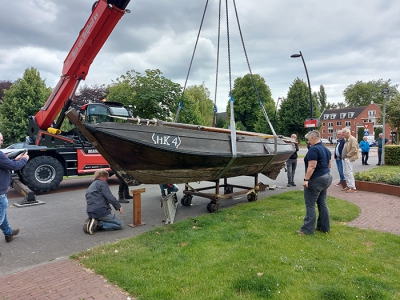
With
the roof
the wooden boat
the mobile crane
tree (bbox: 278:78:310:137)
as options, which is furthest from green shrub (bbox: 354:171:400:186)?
the roof

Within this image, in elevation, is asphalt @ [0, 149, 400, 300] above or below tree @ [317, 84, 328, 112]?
below

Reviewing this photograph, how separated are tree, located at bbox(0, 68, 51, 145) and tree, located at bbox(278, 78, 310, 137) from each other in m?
32.4

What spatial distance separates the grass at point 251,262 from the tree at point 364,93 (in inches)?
3204

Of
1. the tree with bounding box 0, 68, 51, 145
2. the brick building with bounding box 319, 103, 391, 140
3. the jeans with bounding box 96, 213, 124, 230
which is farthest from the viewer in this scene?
the brick building with bounding box 319, 103, 391, 140

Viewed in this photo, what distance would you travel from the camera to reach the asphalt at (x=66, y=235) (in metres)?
3.41

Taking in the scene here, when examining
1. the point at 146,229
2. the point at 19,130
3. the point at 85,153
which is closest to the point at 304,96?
the point at 19,130

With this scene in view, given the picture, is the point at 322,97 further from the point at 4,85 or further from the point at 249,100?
the point at 4,85

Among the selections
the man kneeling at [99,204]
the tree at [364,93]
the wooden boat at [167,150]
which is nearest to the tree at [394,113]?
the wooden boat at [167,150]

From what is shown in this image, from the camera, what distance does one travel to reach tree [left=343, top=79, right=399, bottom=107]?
7500cm

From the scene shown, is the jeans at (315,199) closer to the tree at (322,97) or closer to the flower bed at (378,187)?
the flower bed at (378,187)

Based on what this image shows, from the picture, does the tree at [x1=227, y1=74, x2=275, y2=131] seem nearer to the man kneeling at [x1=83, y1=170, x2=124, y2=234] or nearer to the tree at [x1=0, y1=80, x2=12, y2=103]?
the tree at [x1=0, y1=80, x2=12, y2=103]

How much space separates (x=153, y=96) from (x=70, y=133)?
650 centimetres

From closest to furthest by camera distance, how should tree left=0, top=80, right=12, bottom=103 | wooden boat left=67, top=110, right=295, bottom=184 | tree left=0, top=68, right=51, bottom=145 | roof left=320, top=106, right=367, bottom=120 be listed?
wooden boat left=67, top=110, right=295, bottom=184 < tree left=0, top=68, right=51, bottom=145 < tree left=0, top=80, right=12, bottom=103 < roof left=320, top=106, right=367, bottom=120

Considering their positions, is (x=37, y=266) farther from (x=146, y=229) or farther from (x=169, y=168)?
(x=169, y=168)
